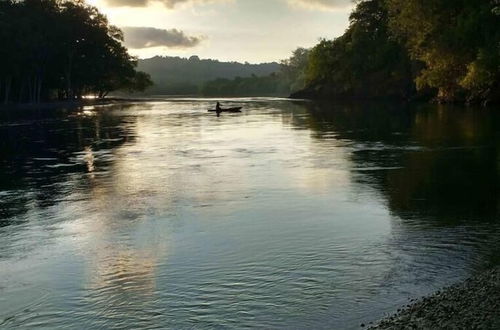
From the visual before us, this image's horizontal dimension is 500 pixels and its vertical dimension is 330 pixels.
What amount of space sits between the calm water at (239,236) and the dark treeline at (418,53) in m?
11.0

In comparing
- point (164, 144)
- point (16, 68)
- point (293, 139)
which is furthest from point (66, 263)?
point (16, 68)

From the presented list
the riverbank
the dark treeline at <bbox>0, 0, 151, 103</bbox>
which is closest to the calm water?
the riverbank

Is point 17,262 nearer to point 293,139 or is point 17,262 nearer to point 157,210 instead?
point 157,210

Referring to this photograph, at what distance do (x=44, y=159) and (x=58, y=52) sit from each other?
91340 millimetres

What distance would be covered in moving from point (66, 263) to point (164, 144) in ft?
88.5

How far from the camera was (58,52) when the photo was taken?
116625 millimetres

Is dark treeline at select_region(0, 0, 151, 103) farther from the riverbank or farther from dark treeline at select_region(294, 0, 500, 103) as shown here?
the riverbank

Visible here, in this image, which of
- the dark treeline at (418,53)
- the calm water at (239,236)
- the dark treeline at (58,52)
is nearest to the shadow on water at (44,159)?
the calm water at (239,236)

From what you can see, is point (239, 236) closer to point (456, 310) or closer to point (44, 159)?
point (456, 310)

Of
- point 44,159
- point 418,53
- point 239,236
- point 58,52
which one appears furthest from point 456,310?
point 58,52

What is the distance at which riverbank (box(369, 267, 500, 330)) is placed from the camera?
27.8 feet

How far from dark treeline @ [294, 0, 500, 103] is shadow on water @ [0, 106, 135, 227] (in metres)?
20.5

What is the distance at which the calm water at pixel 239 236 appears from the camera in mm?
10312

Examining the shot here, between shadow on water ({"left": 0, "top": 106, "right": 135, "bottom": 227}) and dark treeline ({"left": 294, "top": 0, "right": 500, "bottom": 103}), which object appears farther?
dark treeline ({"left": 294, "top": 0, "right": 500, "bottom": 103})
